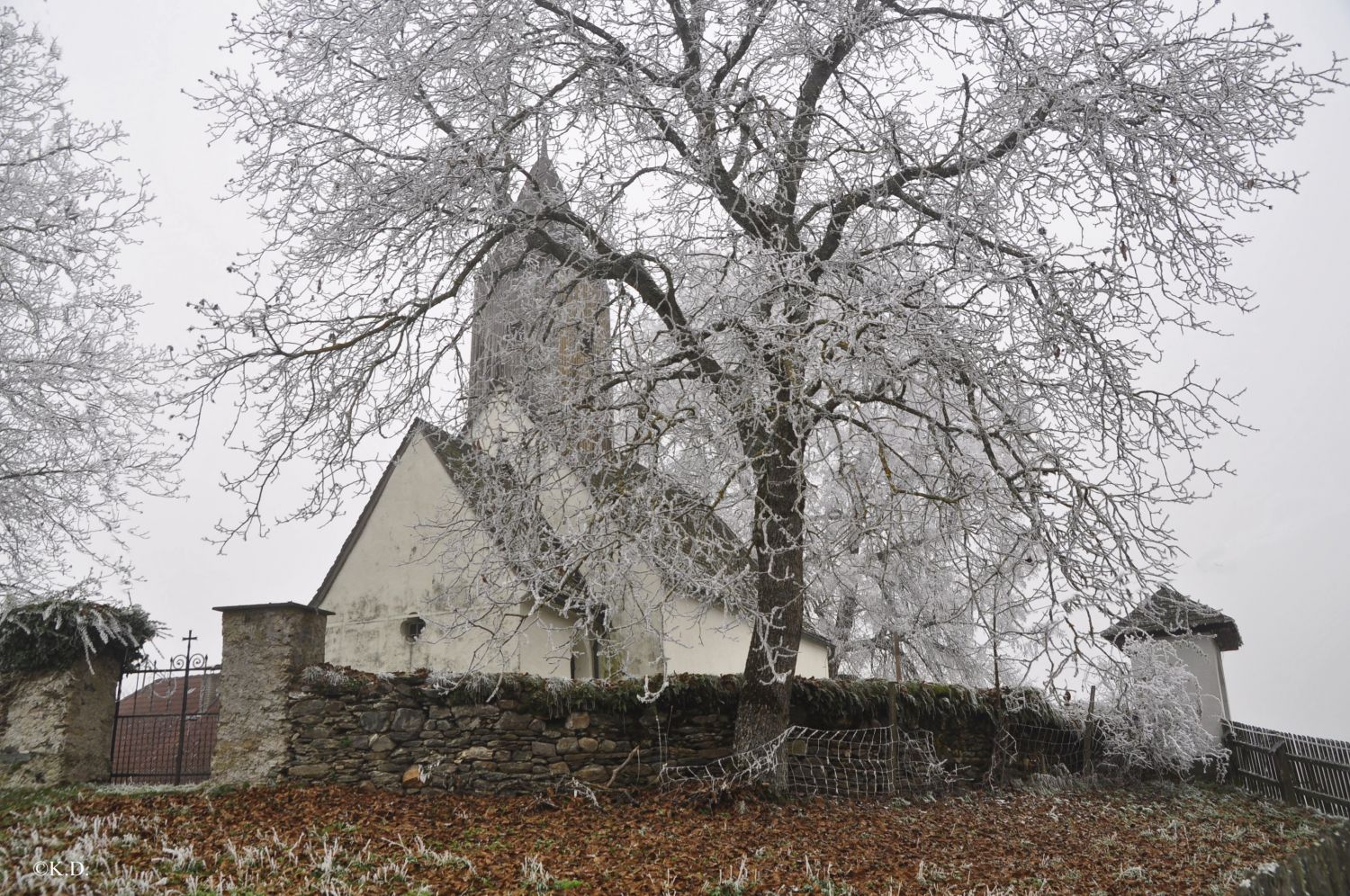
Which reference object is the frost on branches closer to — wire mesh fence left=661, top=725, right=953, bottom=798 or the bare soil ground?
the bare soil ground

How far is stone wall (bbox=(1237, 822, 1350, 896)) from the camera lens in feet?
15.2

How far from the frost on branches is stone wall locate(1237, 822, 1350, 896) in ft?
25.1

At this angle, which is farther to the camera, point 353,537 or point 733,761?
point 353,537

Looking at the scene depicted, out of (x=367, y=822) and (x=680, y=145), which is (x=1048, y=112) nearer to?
(x=680, y=145)

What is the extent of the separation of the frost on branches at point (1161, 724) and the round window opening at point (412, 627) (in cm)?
1072

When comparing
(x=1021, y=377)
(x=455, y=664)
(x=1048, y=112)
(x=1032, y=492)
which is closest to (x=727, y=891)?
(x=1032, y=492)

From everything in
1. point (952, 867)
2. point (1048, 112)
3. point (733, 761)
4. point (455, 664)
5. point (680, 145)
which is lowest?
point (952, 867)

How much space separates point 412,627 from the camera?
51.1ft

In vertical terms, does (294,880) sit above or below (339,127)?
below

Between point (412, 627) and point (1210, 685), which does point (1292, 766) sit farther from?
point (412, 627)

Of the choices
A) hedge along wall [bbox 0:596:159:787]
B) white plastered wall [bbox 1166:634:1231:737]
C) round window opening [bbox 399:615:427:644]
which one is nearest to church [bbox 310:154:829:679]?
round window opening [bbox 399:615:427:644]

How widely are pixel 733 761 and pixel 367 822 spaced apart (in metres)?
3.49

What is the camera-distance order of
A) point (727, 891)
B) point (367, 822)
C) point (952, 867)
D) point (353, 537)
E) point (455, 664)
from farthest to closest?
point (353, 537) < point (455, 664) < point (367, 822) < point (952, 867) < point (727, 891)

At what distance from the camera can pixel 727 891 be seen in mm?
6031
